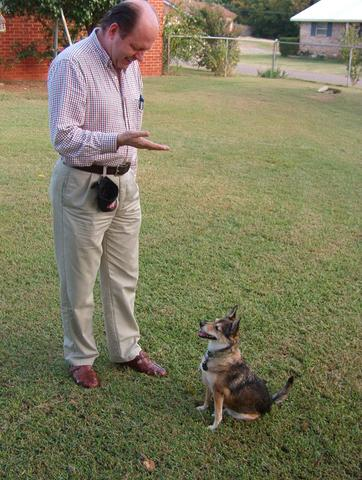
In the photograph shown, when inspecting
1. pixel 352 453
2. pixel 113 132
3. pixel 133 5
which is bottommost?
pixel 352 453

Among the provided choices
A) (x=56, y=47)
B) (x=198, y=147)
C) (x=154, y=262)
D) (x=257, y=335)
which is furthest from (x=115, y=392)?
(x=56, y=47)

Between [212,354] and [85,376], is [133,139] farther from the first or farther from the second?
[85,376]

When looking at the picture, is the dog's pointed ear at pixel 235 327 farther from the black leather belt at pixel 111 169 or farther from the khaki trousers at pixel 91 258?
the black leather belt at pixel 111 169

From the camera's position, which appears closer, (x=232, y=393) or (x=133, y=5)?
(x=133, y=5)

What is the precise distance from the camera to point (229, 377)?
3000mm

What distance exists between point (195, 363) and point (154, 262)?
5.07ft

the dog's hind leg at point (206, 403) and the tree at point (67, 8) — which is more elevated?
the tree at point (67, 8)

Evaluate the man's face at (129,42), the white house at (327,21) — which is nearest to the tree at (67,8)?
the man's face at (129,42)

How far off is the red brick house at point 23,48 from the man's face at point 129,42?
46.1ft

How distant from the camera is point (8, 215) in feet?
19.5

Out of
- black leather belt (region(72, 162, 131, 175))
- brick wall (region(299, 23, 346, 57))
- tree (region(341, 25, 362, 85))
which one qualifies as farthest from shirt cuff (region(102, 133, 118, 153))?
brick wall (region(299, 23, 346, 57))

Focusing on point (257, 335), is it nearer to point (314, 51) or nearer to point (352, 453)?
point (352, 453)

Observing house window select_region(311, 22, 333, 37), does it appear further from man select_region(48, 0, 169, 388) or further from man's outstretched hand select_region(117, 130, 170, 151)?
man's outstretched hand select_region(117, 130, 170, 151)

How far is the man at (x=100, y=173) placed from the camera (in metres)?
2.69
